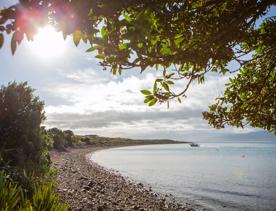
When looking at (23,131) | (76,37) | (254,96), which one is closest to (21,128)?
(23,131)

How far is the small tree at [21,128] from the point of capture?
16922 millimetres

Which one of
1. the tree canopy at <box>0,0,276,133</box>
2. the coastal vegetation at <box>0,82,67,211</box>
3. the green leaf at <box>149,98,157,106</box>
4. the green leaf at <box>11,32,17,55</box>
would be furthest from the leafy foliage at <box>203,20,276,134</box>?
the coastal vegetation at <box>0,82,67,211</box>

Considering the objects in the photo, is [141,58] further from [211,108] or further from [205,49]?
[211,108]

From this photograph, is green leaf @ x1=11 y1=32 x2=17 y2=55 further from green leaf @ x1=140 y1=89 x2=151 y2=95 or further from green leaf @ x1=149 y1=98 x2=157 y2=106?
green leaf @ x1=149 y1=98 x2=157 y2=106

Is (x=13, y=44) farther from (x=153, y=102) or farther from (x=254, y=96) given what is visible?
(x=254, y=96)

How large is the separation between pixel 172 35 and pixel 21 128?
14.6m

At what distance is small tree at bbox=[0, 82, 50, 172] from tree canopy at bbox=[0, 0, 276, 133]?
1180 centimetres

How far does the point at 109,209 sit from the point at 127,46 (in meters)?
15.4

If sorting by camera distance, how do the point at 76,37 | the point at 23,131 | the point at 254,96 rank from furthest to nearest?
1. the point at 23,131
2. the point at 254,96
3. the point at 76,37

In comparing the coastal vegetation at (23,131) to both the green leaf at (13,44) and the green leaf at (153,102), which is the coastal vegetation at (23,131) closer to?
the green leaf at (153,102)

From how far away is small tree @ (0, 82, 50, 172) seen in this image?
16922mm

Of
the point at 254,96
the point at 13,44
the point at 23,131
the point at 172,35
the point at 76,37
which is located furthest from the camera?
the point at 23,131

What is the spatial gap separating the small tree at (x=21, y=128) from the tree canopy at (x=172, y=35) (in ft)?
38.7

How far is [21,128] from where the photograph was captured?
1738cm
